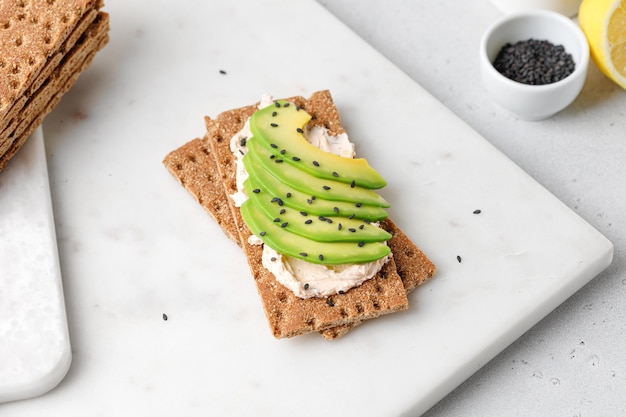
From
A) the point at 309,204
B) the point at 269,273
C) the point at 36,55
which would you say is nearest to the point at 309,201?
the point at 309,204

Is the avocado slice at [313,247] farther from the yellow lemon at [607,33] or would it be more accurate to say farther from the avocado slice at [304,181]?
the yellow lemon at [607,33]

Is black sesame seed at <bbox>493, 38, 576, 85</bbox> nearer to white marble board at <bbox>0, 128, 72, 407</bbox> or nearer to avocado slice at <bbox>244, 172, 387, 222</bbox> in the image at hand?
avocado slice at <bbox>244, 172, 387, 222</bbox>

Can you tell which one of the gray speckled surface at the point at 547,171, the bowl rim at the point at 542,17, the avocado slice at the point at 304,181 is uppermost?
the bowl rim at the point at 542,17

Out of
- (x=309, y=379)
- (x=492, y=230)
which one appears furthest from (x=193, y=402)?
(x=492, y=230)

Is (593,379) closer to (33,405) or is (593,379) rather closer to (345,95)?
(345,95)

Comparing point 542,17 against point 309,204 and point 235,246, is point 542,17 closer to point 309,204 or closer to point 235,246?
point 309,204

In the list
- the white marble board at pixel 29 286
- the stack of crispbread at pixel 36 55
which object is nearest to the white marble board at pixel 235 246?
the white marble board at pixel 29 286

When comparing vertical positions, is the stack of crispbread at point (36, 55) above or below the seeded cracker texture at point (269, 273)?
above
